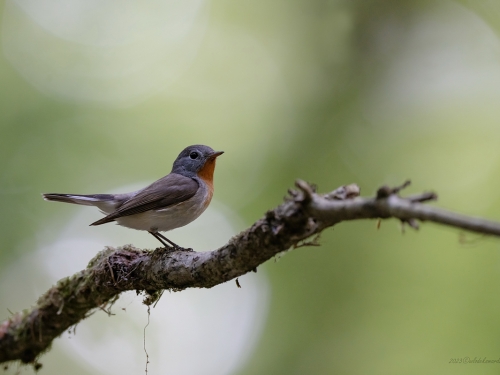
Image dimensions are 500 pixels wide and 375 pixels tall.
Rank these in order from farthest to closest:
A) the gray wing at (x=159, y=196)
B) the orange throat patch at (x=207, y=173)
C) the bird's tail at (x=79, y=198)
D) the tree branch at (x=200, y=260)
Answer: the orange throat patch at (x=207, y=173), the bird's tail at (x=79, y=198), the gray wing at (x=159, y=196), the tree branch at (x=200, y=260)

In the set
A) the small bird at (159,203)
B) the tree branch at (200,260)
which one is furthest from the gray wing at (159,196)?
the tree branch at (200,260)

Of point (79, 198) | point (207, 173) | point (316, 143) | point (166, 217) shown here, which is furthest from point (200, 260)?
point (316, 143)

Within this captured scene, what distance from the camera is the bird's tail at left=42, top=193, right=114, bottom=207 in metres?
5.06

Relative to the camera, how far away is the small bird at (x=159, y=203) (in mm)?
4853

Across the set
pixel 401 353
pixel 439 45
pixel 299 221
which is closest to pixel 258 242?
pixel 299 221

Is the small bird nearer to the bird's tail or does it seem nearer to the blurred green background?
the bird's tail

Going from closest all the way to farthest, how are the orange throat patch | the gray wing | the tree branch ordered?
the tree branch, the gray wing, the orange throat patch

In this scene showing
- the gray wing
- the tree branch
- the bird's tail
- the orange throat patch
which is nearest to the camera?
the tree branch

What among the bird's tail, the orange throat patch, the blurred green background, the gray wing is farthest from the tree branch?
the blurred green background

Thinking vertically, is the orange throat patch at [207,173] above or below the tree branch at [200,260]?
above

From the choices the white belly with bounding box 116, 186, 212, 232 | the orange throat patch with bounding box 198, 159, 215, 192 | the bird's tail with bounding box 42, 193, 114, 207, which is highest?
the orange throat patch with bounding box 198, 159, 215, 192

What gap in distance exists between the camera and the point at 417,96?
26.8ft

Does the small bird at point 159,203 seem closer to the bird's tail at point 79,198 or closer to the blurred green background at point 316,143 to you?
the bird's tail at point 79,198

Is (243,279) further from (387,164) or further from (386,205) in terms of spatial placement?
(386,205)
